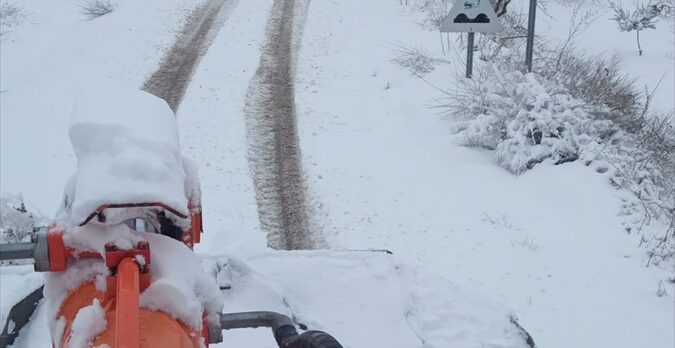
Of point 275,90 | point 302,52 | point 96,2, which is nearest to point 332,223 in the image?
point 275,90

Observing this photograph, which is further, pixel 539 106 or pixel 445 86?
pixel 445 86

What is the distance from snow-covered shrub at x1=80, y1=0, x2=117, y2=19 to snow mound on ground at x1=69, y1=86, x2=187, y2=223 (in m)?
11.4

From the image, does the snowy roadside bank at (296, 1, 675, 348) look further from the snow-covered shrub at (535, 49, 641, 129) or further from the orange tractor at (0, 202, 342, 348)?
the orange tractor at (0, 202, 342, 348)

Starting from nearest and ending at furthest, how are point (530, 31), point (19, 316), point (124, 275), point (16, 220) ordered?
point (124, 275), point (19, 316), point (16, 220), point (530, 31)

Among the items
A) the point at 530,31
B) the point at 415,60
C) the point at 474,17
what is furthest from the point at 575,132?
the point at 415,60

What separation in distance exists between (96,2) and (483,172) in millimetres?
8432

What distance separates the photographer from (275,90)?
30.6 feet

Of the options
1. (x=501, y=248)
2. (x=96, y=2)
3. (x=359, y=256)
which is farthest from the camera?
(x=96, y=2)

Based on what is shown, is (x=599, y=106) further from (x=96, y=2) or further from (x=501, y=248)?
(x=96, y=2)

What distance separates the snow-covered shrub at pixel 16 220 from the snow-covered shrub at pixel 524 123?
433 centimetres

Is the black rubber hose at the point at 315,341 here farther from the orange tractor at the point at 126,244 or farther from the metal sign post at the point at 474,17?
the metal sign post at the point at 474,17

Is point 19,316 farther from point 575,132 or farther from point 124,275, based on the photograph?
point 575,132

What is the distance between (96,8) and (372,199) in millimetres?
8054

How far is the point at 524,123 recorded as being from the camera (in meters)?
7.37
